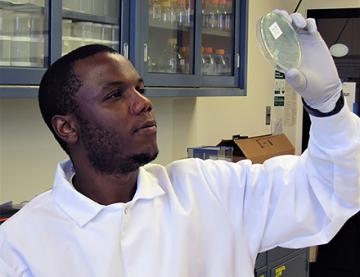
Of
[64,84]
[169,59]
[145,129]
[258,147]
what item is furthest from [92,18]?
[258,147]

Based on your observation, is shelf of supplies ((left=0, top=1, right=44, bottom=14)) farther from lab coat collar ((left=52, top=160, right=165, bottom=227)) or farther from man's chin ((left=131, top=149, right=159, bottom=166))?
man's chin ((left=131, top=149, right=159, bottom=166))

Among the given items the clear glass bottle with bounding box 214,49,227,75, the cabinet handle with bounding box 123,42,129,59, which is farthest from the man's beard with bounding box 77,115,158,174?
the clear glass bottle with bounding box 214,49,227,75

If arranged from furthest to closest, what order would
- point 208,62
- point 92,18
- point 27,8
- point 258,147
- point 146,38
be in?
point 258,147, point 208,62, point 146,38, point 92,18, point 27,8

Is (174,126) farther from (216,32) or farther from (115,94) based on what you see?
(115,94)

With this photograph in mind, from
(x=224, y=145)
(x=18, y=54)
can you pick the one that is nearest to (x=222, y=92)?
(x=224, y=145)

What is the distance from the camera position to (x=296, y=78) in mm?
1210

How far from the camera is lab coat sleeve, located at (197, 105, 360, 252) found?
126 centimetres

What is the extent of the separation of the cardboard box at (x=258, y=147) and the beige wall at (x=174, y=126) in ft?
0.72

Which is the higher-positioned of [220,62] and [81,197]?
[220,62]

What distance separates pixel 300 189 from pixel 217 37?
5.57 ft

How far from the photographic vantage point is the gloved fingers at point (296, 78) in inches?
47.6

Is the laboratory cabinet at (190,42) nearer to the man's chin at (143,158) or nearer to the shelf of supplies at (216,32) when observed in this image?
the shelf of supplies at (216,32)

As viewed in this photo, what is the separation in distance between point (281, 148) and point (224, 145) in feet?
1.09

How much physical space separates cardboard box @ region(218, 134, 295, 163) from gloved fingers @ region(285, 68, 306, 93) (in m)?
1.74
